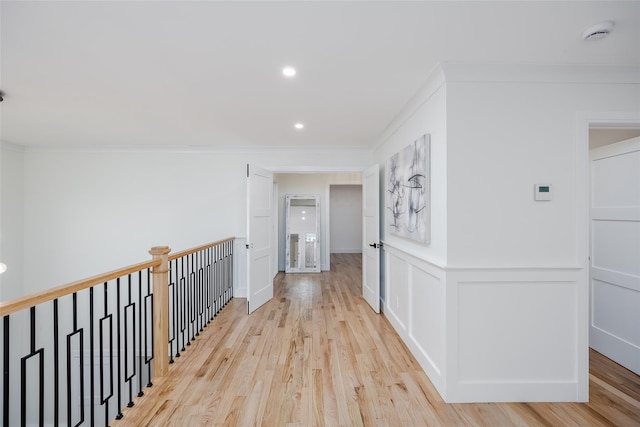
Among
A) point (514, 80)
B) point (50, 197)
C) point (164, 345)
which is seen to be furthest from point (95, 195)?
point (514, 80)

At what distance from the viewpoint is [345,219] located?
361 inches

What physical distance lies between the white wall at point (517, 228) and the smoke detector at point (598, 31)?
0.33 metres

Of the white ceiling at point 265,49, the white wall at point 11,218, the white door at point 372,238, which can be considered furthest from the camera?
the white wall at point 11,218

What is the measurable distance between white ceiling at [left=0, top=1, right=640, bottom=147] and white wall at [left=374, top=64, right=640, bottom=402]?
0.20m

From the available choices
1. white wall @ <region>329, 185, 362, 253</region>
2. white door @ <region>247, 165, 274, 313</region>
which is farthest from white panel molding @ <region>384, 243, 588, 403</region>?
white wall @ <region>329, 185, 362, 253</region>

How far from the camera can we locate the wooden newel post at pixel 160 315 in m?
2.31

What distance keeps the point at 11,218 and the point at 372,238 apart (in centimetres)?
526

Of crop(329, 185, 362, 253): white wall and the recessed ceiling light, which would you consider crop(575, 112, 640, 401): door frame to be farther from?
crop(329, 185, 362, 253): white wall

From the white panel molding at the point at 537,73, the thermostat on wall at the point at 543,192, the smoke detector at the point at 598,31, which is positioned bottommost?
the thermostat on wall at the point at 543,192

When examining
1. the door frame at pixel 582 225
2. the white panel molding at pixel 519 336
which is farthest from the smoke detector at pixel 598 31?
the white panel molding at pixel 519 336

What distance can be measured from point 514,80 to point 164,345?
3277 mm

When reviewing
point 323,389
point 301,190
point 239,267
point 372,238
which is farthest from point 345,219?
point 323,389

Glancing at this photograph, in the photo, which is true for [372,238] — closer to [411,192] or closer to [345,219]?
[411,192]

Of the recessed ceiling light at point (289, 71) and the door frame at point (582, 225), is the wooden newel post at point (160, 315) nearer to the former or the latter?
the recessed ceiling light at point (289, 71)
